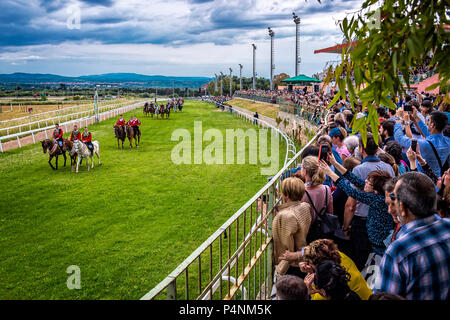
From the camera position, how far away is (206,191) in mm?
10820

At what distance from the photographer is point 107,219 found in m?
8.48

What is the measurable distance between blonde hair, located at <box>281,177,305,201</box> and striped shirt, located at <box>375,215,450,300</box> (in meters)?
1.34

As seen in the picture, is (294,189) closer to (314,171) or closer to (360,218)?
(314,171)

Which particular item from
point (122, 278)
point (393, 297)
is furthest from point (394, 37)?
point (122, 278)

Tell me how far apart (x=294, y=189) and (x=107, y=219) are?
630 cm

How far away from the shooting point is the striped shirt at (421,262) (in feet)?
6.61

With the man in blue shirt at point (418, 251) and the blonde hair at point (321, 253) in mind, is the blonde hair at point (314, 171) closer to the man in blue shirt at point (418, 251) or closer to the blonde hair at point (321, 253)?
the blonde hair at point (321, 253)

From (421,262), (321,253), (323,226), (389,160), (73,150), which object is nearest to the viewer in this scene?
(421,262)

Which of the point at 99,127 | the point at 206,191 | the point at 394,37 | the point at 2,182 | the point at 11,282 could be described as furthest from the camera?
the point at 99,127

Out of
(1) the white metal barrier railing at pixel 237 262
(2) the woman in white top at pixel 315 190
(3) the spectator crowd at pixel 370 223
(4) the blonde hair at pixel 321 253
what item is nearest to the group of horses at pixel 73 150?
(1) the white metal barrier railing at pixel 237 262

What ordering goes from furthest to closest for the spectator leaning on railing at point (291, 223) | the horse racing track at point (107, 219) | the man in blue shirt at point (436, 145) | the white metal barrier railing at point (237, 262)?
the horse racing track at point (107, 219) < the man in blue shirt at point (436, 145) < the spectator leaning on railing at point (291, 223) < the white metal barrier railing at point (237, 262)

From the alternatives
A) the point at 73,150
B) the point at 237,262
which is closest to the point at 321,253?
the point at 237,262

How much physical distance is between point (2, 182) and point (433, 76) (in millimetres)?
23189
